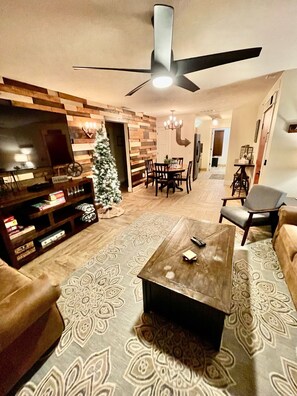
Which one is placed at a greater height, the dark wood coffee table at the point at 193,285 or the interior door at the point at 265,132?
the interior door at the point at 265,132

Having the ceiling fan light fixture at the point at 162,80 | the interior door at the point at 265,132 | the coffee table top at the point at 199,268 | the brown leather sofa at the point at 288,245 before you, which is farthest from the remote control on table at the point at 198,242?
the interior door at the point at 265,132

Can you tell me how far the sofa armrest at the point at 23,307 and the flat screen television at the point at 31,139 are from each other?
71.0 inches

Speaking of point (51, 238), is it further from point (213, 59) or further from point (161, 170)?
point (161, 170)

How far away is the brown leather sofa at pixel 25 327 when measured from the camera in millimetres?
910

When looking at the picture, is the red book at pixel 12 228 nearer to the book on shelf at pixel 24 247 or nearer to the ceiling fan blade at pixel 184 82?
the book on shelf at pixel 24 247

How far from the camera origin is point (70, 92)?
9.72 ft

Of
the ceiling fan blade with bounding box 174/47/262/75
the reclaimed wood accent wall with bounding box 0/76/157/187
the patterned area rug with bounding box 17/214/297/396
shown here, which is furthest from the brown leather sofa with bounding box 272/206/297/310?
the reclaimed wood accent wall with bounding box 0/76/157/187

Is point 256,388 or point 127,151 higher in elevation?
point 127,151

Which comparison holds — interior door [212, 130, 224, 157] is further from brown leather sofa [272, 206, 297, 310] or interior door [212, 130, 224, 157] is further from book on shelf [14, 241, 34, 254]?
book on shelf [14, 241, 34, 254]

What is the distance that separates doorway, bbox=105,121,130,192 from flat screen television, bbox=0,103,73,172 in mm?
2649

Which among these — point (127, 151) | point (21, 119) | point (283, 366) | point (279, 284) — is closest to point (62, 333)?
point (283, 366)

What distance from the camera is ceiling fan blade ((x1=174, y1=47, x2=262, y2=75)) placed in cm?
131

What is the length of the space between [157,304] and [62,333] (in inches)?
32.2

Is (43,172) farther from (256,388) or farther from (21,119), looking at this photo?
(256,388)
